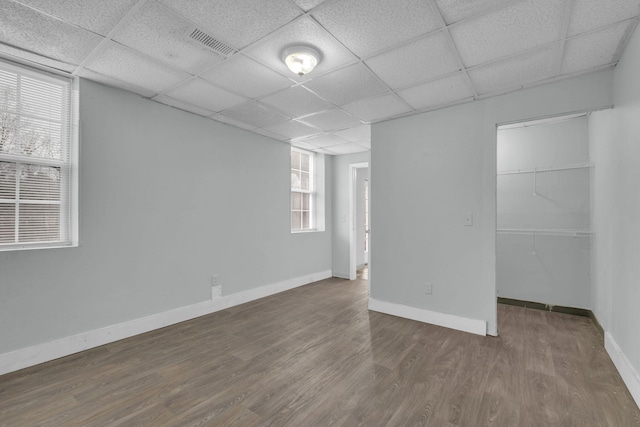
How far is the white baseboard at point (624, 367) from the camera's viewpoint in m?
1.91

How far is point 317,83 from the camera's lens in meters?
2.73

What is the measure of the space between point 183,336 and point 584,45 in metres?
4.35

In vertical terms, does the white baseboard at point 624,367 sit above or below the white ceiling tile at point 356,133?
below

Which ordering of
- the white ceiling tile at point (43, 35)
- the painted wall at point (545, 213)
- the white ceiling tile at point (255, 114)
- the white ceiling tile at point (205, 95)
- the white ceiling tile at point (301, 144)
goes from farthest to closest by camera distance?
the white ceiling tile at point (301, 144) < the painted wall at point (545, 213) < the white ceiling tile at point (255, 114) < the white ceiling tile at point (205, 95) < the white ceiling tile at point (43, 35)

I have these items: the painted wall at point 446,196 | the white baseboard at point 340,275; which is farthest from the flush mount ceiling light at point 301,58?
the white baseboard at point 340,275

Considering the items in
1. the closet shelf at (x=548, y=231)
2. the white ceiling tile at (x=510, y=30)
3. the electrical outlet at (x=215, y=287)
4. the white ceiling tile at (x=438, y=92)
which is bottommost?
the electrical outlet at (x=215, y=287)

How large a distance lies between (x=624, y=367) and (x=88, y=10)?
176 inches

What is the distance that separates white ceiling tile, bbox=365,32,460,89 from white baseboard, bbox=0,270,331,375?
10.9ft

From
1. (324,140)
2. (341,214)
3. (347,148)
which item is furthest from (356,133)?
(341,214)

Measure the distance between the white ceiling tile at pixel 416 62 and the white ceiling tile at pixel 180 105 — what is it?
2112 mm

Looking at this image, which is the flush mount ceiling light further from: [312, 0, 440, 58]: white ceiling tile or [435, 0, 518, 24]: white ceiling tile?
[435, 0, 518, 24]: white ceiling tile

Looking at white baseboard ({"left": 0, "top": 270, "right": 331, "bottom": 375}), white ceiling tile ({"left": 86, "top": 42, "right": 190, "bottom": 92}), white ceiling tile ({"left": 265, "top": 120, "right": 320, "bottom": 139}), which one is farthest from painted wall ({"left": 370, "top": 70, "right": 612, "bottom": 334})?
white ceiling tile ({"left": 86, "top": 42, "right": 190, "bottom": 92})

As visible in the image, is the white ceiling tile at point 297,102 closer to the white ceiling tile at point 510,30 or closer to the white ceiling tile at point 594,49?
the white ceiling tile at point 510,30

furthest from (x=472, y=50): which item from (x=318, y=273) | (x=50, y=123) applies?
(x=318, y=273)
